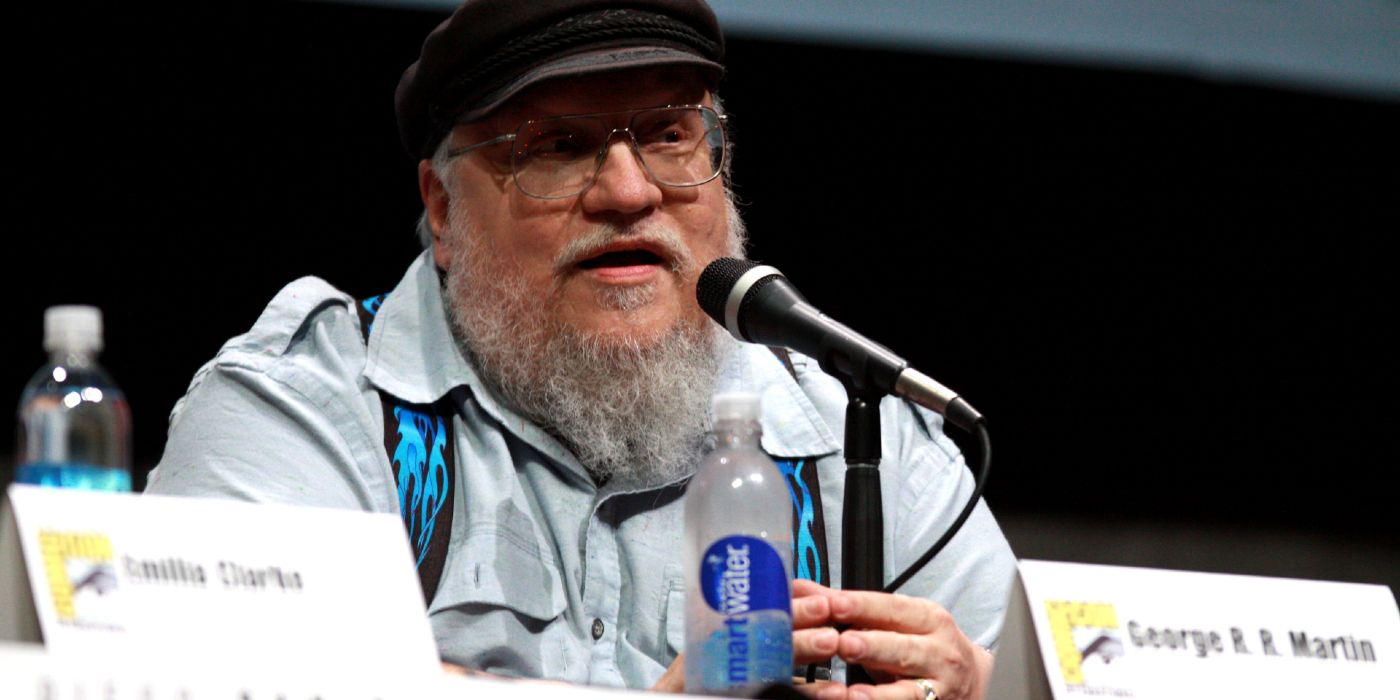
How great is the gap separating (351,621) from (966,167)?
8.57 feet

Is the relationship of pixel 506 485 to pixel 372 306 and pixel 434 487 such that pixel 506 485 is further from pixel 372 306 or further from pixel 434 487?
pixel 372 306

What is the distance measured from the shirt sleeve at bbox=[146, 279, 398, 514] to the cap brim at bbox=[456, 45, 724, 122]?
40 centimetres

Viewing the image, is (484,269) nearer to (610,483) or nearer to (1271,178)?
(610,483)

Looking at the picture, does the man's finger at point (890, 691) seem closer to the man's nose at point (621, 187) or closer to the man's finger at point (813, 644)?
the man's finger at point (813, 644)

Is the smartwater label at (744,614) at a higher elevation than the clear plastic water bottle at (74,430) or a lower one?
lower

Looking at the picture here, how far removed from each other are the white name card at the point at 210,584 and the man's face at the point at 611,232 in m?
1.07

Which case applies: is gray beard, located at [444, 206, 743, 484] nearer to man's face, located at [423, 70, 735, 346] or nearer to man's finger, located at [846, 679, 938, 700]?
man's face, located at [423, 70, 735, 346]

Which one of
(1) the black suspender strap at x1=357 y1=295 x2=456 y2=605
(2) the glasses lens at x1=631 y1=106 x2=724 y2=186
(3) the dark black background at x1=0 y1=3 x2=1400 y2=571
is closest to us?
(1) the black suspender strap at x1=357 y1=295 x2=456 y2=605

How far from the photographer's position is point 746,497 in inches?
53.1

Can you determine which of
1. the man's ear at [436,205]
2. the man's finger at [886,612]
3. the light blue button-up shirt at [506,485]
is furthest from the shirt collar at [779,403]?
the man's finger at [886,612]

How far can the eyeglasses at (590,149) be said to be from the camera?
2105 mm

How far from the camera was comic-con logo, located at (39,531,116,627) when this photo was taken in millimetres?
1004

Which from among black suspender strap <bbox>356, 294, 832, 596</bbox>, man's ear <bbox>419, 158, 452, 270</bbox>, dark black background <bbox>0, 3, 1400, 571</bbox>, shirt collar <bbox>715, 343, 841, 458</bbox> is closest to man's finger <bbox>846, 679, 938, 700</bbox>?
black suspender strap <bbox>356, 294, 832, 596</bbox>

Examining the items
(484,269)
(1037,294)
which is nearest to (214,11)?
(484,269)
